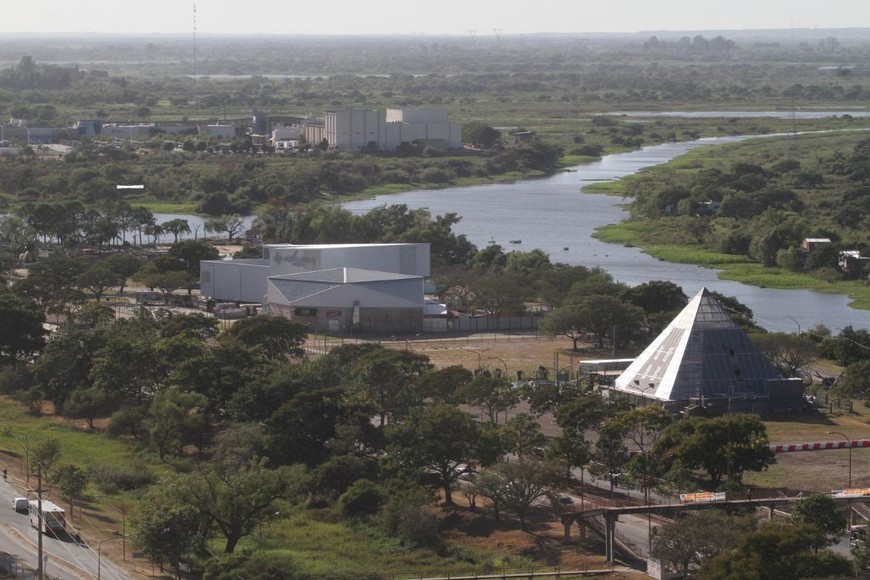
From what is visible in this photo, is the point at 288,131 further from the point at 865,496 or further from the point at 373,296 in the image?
the point at 865,496

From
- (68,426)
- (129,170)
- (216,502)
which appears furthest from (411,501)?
(129,170)

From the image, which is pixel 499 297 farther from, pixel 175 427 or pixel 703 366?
pixel 175 427

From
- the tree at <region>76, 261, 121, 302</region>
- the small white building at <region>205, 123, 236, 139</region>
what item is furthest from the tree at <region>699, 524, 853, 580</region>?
the small white building at <region>205, 123, 236, 139</region>

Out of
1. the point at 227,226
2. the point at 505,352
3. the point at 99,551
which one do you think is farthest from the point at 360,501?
the point at 227,226

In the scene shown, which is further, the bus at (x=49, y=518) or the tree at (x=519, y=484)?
the tree at (x=519, y=484)

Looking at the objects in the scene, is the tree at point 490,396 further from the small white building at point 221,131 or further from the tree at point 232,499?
the small white building at point 221,131

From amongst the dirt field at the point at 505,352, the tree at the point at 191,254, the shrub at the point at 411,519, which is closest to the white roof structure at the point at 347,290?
the dirt field at the point at 505,352

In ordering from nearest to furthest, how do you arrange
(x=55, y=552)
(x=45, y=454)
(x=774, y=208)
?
(x=55, y=552)
(x=45, y=454)
(x=774, y=208)
